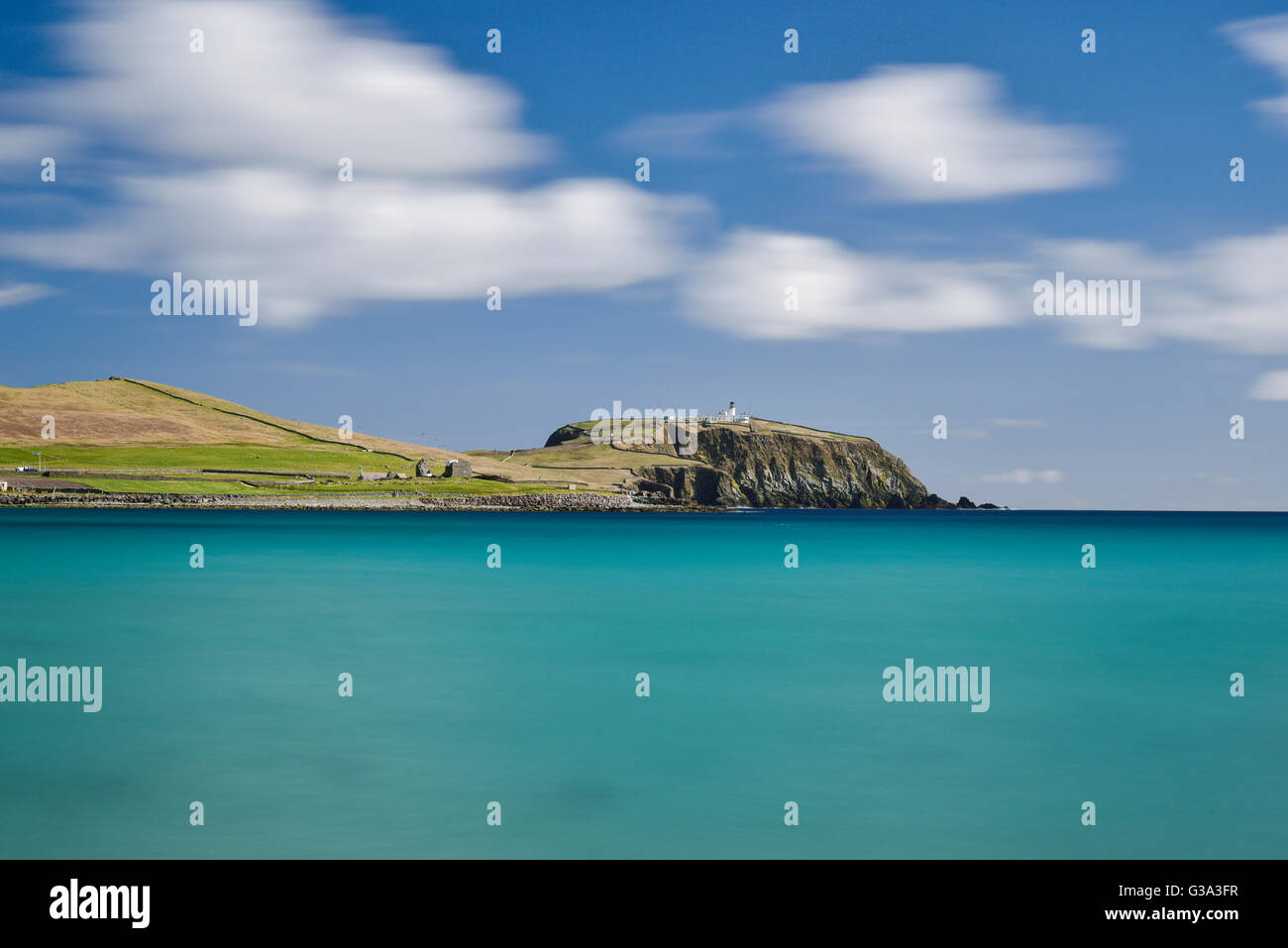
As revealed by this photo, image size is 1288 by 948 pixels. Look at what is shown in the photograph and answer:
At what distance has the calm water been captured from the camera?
12.4 m

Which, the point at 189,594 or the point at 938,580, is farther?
the point at 938,580

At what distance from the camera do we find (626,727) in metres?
18.3

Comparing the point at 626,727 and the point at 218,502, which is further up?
the point at 218,502

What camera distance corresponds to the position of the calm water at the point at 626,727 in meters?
12.4

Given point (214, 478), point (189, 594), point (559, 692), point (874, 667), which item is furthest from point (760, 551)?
point (214, 478)

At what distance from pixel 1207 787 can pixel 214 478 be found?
571 feet

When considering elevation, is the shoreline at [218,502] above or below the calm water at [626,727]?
above

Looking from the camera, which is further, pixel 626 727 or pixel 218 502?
pixel 218 502

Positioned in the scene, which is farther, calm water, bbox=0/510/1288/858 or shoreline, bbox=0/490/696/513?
shoreline, bbox=0/490/696/513

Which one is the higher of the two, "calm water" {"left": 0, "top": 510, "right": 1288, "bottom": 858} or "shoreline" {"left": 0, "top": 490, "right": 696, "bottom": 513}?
"shoreline" {"left": 0, "top": 490, "right": 696, "bottom": 513}

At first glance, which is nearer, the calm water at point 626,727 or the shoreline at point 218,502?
the calm water at point 626,727

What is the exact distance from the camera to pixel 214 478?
169875 millimetres
